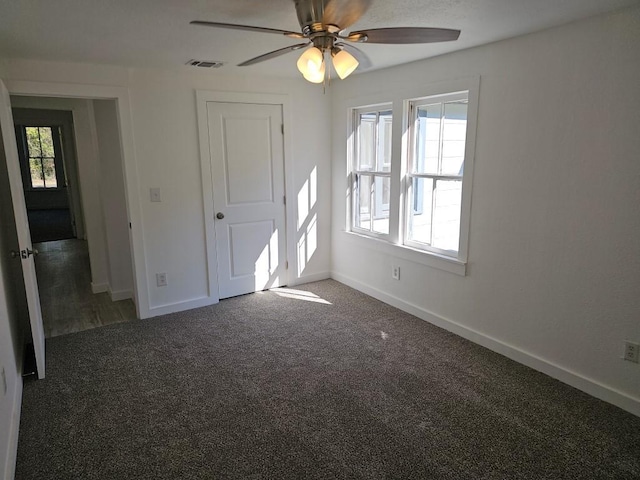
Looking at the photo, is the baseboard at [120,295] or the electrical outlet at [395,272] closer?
the electrical outlet at [395,272]

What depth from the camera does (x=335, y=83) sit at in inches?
177

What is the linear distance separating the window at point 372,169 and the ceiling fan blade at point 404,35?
2103 millimetres

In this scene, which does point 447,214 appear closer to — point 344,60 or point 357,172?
point 357,172

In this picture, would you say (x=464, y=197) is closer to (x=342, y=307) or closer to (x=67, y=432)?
(x=342, y=307)

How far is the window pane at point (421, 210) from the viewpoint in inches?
145

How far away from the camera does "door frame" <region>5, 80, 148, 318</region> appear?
3.21 m

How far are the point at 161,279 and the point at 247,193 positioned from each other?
1.17 meters

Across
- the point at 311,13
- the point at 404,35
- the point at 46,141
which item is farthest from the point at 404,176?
the point at 46,141

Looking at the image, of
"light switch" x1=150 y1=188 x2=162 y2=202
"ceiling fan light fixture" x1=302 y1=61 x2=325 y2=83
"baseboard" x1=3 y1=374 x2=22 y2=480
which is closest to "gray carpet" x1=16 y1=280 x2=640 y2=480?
"baseboard" x1=3 y1=374 x2=22 y2=480

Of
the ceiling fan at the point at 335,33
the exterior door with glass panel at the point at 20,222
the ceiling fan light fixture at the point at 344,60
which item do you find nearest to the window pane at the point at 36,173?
the exterior door with glass panel at the point at 20,222

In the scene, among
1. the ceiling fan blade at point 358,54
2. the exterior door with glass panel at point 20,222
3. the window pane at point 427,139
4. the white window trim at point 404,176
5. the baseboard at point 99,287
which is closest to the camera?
the ceiling fan blade at point 358,54

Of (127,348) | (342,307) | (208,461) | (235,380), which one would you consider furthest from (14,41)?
(342,307)

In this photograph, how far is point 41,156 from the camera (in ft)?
33.5

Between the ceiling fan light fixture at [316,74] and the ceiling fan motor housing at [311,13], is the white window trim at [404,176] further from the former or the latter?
the ceiling fan motor housing at [311,13]
